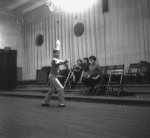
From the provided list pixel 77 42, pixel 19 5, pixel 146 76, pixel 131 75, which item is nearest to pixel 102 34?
pixel 77 42

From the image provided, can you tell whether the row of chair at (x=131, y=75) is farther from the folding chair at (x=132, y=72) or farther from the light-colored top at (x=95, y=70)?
the light-colored top at (x=95, y=70)

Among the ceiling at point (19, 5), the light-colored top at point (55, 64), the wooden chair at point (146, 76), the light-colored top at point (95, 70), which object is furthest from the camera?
the ceiling at point (19, 5)

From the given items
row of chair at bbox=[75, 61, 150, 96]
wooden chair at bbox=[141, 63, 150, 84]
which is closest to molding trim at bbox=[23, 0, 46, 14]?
row of chair at bbox=[75, 61, 150, 96]

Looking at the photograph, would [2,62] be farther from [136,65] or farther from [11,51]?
[136,65]

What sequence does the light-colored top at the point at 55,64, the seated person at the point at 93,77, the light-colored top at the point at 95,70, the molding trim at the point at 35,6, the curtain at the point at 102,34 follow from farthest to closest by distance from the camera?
the molding trim at the point at 35,6 → the curtain at the point at 102,34 → the light-colored top at the point at 95,70 → the seated person at the point at 93,77 → the light-colored top at the point at 55,64

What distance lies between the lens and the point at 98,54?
27.5ft

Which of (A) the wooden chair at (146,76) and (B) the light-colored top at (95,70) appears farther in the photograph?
(B) the light-colored top at (95,70)

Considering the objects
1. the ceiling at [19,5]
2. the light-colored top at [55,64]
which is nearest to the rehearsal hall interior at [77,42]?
the ceiling at [19,5]

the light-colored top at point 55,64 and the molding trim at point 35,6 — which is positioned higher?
the molding trim at point 35,6

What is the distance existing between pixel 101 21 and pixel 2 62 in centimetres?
602

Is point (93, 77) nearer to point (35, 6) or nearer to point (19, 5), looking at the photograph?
point (35, 6)

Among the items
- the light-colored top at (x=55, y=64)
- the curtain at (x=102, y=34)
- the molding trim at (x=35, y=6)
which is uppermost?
the molding trim at (x=35, y=6)

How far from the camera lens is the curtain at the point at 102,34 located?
7062 mm

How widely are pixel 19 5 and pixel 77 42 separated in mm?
4322
